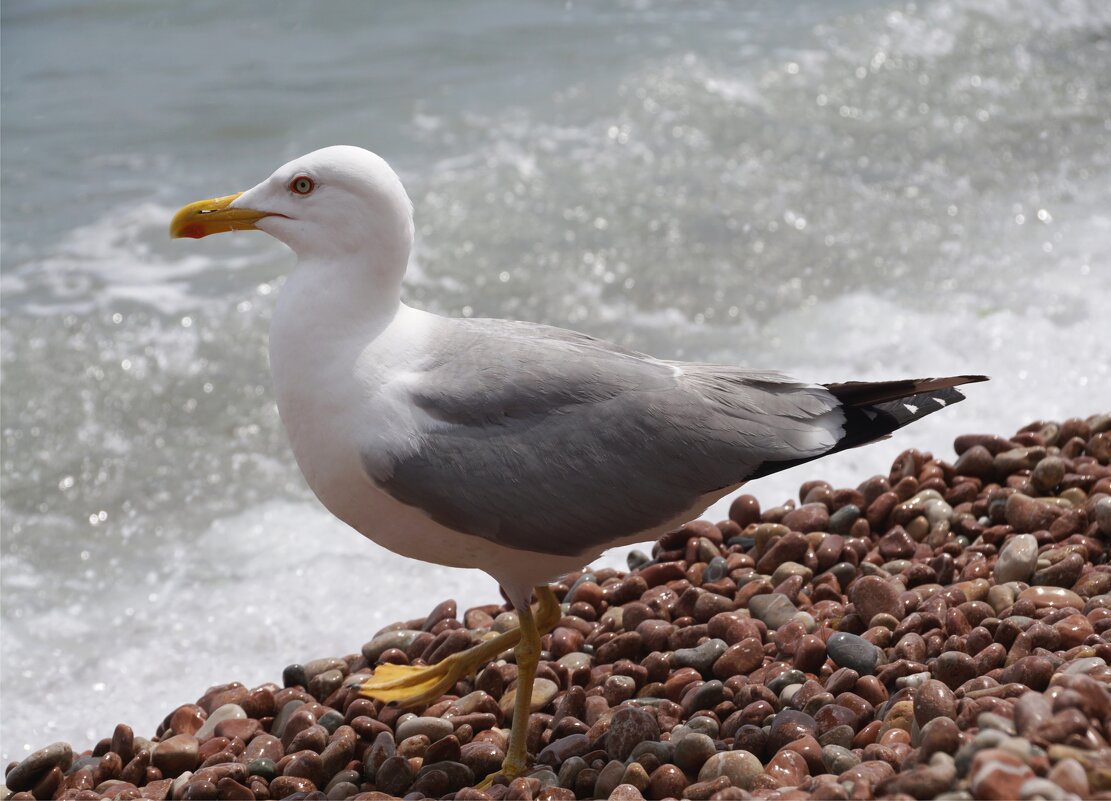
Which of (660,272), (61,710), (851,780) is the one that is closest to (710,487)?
(851,780)

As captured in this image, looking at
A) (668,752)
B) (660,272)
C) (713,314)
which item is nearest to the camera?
(668,752)

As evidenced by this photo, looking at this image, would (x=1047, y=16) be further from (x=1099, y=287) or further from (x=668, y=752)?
(x=668, y=752)

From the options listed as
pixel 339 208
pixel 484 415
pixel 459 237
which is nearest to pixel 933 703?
pixel 484 415

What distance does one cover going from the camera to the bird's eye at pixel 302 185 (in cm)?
377

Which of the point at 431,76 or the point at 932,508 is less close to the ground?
the point at 431,76

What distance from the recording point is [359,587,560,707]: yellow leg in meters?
4.11

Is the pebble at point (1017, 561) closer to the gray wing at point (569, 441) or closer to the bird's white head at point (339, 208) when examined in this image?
the gray wing at point (569, 441)

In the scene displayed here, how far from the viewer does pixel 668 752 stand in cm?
348

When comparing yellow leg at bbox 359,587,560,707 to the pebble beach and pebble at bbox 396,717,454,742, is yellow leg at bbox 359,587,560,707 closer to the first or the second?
the pebble beach

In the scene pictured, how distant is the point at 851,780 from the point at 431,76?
9.38 m

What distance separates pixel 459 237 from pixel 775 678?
18.1ft

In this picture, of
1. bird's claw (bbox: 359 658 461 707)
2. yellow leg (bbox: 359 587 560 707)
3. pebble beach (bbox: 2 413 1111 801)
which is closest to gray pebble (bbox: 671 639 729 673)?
pebble beach (bbox: 2 413 1111 801)

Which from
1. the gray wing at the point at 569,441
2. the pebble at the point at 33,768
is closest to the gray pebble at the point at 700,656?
the gray wing at the point at 569,441

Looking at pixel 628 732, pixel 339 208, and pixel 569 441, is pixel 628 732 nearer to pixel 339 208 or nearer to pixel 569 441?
pixel 569 441
